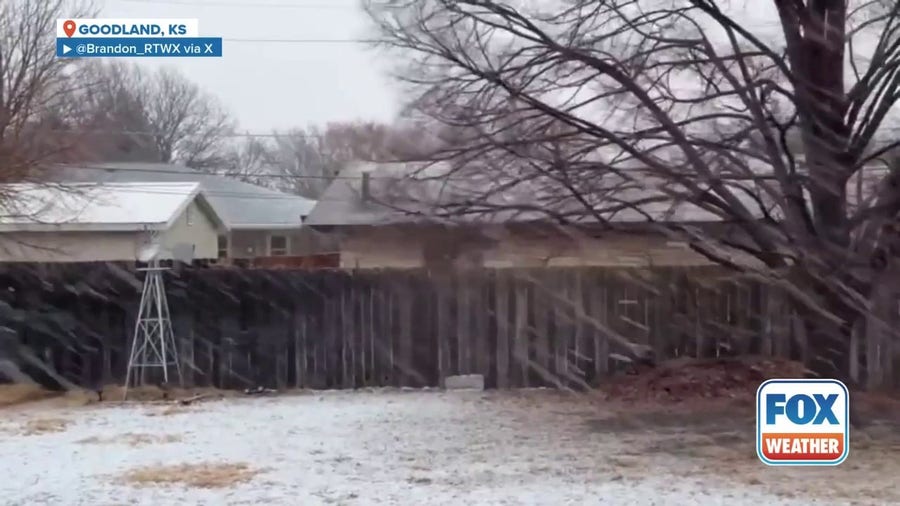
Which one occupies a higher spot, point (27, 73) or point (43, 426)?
point (27, 73)

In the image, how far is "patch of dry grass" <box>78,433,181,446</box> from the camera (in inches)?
411

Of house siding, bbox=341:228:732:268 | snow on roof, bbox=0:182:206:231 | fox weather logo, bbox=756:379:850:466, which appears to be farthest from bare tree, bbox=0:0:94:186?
fox weather logo, bbox=756:379:850:466

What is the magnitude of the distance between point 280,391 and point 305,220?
27.3 ft

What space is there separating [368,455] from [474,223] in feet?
12.7

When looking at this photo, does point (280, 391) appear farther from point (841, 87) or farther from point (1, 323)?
point (841, 87)

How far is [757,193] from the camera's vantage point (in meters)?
11.4

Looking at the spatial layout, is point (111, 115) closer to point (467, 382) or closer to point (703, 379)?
point (467, 382)

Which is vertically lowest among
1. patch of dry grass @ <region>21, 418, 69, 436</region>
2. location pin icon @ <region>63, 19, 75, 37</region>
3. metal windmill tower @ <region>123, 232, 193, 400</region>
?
patch of dry grass @ <region>21, 418, 69, 436</region>

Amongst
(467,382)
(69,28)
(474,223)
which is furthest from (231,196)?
(474,223)

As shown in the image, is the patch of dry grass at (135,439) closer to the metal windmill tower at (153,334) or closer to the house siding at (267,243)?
the metal windmill tower at (153,334)

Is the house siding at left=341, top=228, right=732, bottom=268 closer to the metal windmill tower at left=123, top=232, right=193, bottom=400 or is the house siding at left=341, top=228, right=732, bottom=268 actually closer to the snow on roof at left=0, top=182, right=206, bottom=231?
the snow on roof at left=0, top=182, right=206, bottom=231

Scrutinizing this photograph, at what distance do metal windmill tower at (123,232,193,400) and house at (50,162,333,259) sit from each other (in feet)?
61.5

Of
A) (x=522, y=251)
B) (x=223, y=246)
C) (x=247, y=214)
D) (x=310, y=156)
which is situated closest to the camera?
(x=522, y=251)

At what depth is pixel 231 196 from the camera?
3778 centimetres
